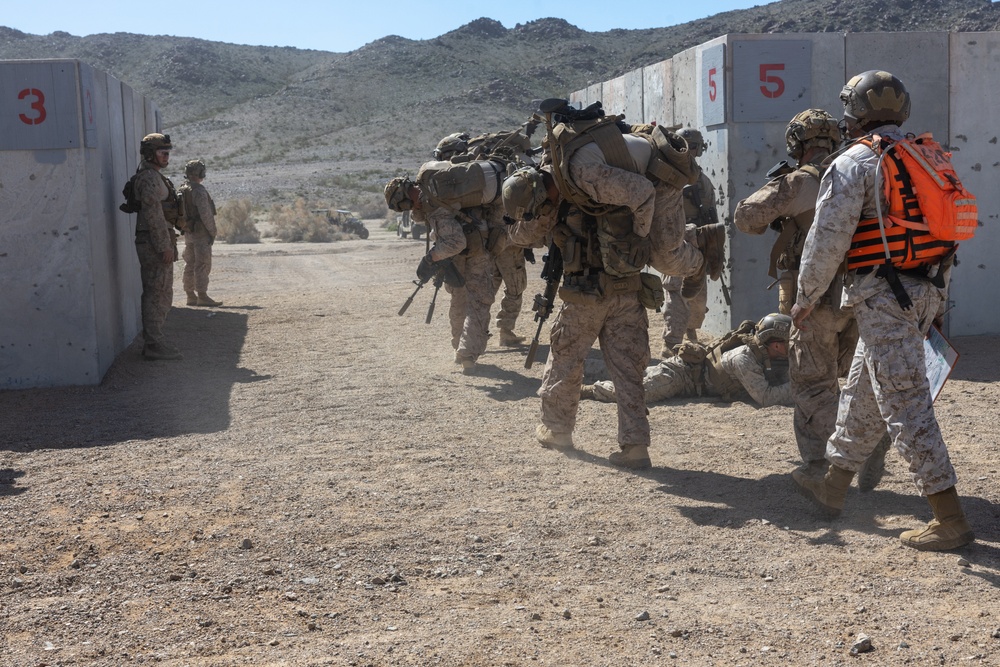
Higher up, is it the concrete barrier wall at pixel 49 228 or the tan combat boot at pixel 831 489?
the concrete barrier wall at pixel 49 228

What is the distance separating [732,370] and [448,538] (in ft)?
9.97

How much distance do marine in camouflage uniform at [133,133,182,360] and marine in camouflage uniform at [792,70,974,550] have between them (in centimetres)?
605

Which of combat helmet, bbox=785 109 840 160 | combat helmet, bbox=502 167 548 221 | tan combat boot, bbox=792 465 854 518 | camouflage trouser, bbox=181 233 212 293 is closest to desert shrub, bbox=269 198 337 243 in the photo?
camouflage trouser, bbox=181 233 212 293

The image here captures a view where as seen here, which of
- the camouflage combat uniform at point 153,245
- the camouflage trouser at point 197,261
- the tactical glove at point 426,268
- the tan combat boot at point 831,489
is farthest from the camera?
the camouflage trouser at point 197,261

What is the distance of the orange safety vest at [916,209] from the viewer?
12.8 ft

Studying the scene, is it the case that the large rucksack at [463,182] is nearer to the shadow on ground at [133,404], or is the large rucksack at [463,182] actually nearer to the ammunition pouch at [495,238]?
the ammunition pouch at [495,238]

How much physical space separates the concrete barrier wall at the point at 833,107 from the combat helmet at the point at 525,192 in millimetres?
3746

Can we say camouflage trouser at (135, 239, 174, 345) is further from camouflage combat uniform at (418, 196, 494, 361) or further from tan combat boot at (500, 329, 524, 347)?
tan combat boot at (500, 329, 524, 347)

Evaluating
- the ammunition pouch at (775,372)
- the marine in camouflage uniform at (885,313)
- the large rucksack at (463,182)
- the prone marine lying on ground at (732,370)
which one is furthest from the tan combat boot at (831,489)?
the large rucksack at (463,182)

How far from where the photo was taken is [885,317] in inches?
161

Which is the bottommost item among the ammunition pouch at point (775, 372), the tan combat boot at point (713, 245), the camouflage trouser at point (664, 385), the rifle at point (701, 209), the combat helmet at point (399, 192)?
the camouflage trouser at point (664, 385)

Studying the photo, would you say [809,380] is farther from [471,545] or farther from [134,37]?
[134,37]

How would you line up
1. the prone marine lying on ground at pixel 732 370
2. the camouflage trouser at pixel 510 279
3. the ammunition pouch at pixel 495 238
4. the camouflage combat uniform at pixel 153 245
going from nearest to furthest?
the prone marine lying on ground at pixel 732 370, the ammunition pouch at pixel 495 238, the camouflage combat uniform at pixel 153 245, the camouflage trouser at pixel 510 279

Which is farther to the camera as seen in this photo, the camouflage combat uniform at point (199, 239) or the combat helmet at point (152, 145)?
the camouflage combat uniform at point (199, 239)
